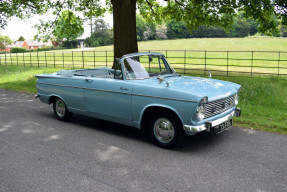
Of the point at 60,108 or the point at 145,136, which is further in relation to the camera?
the point at 60,108

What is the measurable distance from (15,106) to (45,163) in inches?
198

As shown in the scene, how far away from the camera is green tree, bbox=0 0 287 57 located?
1140 centimetres

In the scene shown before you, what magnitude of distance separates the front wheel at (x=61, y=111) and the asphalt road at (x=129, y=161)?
1.04ft

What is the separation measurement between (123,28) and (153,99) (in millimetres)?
6986

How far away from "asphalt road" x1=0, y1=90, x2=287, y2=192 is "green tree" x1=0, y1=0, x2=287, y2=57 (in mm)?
5888

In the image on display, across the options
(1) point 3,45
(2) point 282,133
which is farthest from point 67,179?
(1) point 3,45

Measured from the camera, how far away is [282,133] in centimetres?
588

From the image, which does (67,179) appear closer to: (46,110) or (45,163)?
(45,163)

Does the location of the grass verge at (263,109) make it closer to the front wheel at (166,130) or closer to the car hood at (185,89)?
the car hood at (185,89)

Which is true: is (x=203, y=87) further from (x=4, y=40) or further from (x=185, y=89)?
(x=4, y=40)

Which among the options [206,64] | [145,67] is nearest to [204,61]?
[206,64]

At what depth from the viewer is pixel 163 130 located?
4.96m

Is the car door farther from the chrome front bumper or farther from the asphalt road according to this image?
the chrome front bumper

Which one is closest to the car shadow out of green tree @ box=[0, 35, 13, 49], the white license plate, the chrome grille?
the white license plate
